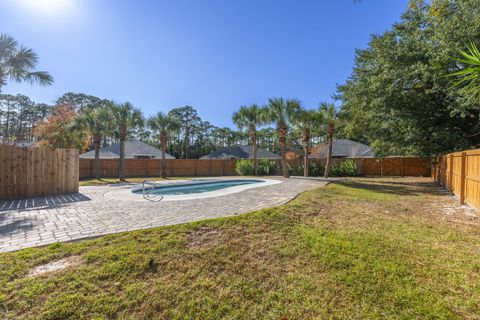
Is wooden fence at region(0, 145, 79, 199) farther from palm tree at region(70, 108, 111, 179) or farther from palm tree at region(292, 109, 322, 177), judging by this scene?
palm tree at region(292, 109, 322, 177)

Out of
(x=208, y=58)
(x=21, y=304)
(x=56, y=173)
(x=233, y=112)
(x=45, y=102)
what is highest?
(x=45, y=102)

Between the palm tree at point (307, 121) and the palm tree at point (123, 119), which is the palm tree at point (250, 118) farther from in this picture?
the palm tree at point (123, 119)

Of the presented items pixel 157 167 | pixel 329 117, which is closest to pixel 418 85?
pixel 329 117

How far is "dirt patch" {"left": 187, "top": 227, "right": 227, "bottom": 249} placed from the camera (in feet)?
11.8

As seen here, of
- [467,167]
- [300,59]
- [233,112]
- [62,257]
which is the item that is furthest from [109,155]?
[467,167]

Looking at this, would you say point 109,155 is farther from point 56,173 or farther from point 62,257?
point 62,257

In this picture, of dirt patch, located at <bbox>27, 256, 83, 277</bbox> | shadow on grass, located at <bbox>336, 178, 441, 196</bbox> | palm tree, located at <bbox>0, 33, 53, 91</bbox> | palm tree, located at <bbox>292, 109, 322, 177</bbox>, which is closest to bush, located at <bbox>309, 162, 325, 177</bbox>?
palm tree, located at <bbox>292, 109, 322, 177</bbox>

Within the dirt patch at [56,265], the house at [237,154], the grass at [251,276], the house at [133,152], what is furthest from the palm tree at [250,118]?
the dirt patch at [56,265]

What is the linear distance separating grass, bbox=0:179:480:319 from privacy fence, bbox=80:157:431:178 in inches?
710

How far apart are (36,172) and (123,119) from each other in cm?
978

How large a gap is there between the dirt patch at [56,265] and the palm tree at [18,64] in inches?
482

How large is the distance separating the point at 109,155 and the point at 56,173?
17708 millimetres

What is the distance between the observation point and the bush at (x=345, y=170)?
20266 millimetres

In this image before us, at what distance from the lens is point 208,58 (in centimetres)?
1316
